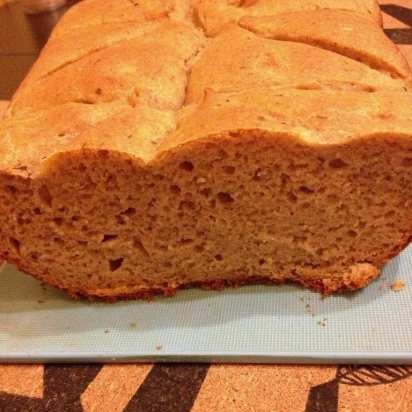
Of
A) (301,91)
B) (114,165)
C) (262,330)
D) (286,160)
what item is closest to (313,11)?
(301,91)

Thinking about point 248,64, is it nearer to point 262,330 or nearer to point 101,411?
point 262,330

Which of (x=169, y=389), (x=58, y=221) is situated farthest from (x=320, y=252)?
(x=58, y=221)

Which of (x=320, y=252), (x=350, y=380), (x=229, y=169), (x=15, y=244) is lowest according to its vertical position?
(x=350, y=380)

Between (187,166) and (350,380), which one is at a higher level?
(187,166)

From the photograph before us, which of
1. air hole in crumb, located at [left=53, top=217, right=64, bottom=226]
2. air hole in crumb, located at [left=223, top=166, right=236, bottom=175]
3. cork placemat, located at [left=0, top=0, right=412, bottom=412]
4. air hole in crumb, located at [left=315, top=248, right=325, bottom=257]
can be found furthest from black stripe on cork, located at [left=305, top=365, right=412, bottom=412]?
air hole in crumb, located at [left=53, top=217, right=64, bottom=226]

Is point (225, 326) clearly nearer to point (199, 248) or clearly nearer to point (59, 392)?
point (199, 248)

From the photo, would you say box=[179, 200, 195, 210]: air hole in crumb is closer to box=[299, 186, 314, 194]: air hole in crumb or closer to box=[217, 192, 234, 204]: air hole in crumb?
box=[217, 192, 234, 204]: air hole in crumb

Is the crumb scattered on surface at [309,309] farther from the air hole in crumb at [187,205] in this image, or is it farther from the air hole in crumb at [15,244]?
the air hole in crumb at [15,244]

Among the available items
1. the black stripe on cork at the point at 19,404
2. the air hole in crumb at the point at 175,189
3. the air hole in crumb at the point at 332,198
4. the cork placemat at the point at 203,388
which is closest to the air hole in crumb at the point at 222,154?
the air hole in crumb at the point at 175,189
